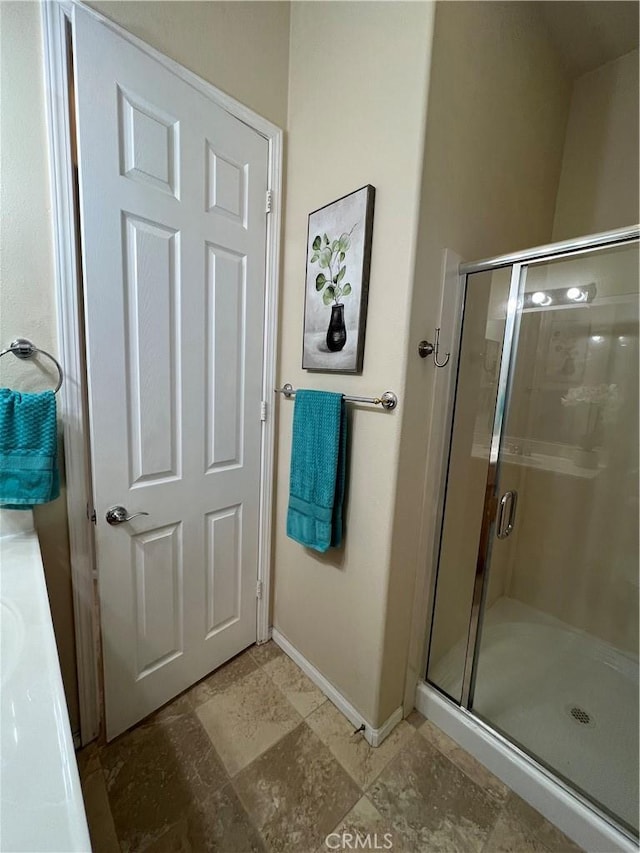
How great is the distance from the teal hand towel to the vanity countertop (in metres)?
0.85

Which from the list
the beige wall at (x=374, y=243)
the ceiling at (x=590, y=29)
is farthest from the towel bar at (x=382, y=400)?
the ceiling at (x=590, y=29)

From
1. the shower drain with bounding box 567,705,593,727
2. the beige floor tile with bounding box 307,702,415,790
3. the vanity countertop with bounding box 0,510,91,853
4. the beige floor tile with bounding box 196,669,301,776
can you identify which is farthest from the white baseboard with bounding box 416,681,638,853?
the vanity countertop with bounding box 0,510,91,853

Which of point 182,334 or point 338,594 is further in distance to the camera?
point 338,594

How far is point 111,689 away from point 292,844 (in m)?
0.77

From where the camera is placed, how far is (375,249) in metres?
1.17

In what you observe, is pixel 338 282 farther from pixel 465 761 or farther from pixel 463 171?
pixel 465 761

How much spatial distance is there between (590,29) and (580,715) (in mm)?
2835

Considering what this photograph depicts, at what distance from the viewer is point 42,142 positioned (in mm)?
984

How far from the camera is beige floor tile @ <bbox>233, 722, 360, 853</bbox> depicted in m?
1.06

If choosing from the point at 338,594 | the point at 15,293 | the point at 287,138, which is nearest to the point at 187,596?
the point at 338,594

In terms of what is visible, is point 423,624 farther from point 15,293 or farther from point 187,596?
point 15,293

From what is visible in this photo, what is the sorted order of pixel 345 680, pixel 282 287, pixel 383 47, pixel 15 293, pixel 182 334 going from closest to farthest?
1. pixel 15 293
2. pixel 383 47
3. pixel 182 334
4. pixel 345 680
5. pixel 282 287

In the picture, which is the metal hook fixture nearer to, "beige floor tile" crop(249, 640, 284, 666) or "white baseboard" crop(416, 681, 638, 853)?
Answer: "white baseboard" crop(416, 681, 638, 853)

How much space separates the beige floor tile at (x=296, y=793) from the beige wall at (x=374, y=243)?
22cm
